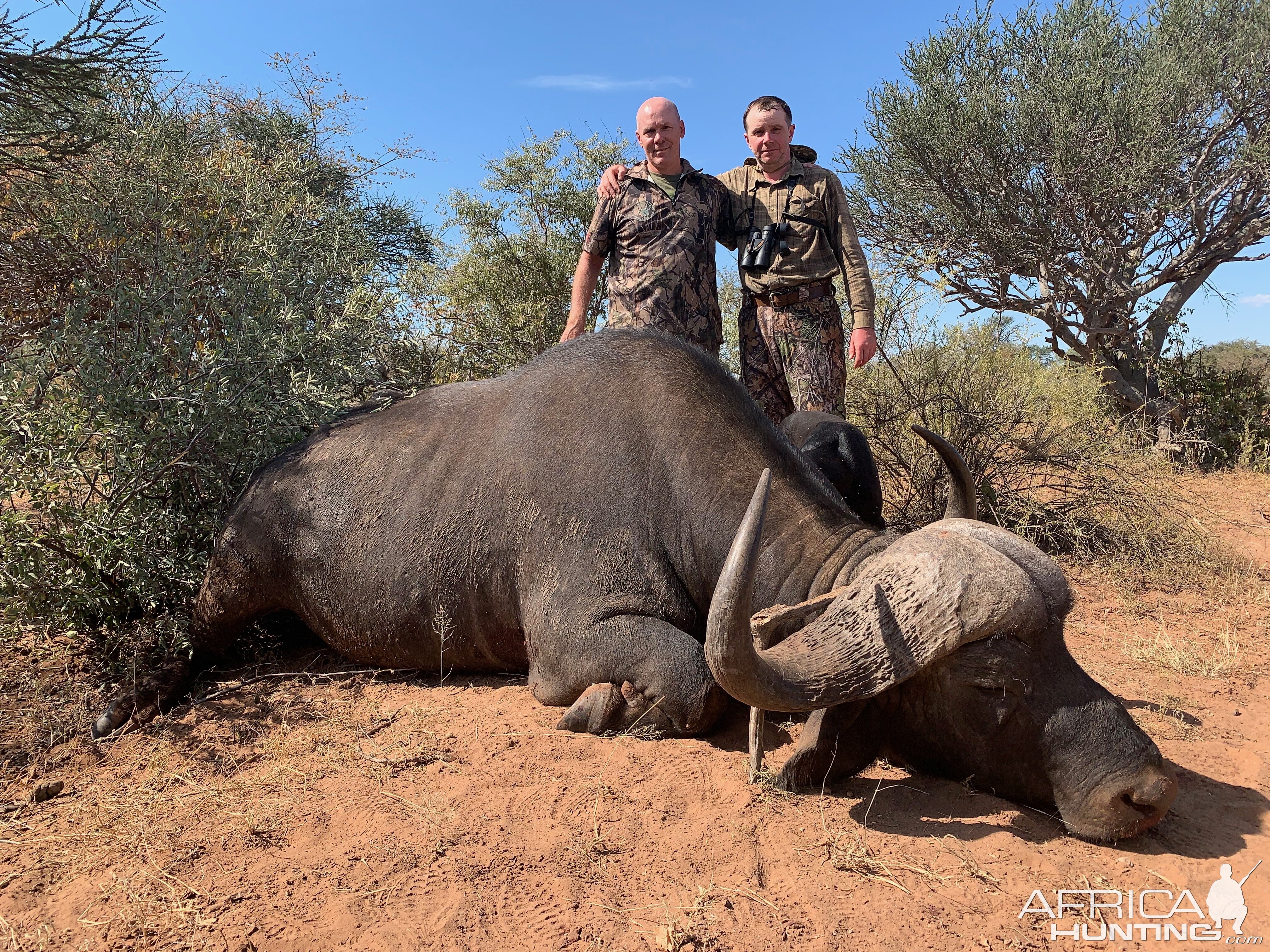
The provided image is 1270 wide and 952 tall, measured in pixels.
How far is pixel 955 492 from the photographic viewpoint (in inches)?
132

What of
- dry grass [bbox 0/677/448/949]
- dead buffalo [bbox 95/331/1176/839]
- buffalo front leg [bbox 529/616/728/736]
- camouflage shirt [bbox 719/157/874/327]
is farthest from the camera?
camouflage shirt [bbox 719/157/874/327]

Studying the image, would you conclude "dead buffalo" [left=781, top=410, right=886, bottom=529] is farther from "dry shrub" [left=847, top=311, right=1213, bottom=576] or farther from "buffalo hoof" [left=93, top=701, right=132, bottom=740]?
"buffalo hoof" [left=93, top=701, right=132, bottom=740]

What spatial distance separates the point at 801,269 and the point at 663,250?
90 centimetres

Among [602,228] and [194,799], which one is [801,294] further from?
[194,799]

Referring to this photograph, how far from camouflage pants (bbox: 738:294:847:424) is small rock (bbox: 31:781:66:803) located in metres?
4.01

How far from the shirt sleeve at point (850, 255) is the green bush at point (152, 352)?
3.03 meters

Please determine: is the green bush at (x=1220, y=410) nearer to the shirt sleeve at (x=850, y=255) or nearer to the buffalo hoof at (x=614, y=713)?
the shirt sleeve at (x=850, y=255)

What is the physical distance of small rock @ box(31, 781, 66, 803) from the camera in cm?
312

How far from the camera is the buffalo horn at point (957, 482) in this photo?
3268 mm

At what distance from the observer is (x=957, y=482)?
131 inches

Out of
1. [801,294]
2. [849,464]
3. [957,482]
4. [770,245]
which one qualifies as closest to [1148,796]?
[957,482]

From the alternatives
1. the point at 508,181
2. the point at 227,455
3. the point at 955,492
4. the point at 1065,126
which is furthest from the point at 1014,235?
the point at 227,455

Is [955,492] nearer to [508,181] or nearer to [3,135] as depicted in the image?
[3,135]

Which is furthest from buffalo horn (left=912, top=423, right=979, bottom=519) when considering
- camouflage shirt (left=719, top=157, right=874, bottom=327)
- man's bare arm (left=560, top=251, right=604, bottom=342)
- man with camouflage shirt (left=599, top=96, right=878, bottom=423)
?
man's bare arm (left=560, top=251, right=604, bottom=342)
